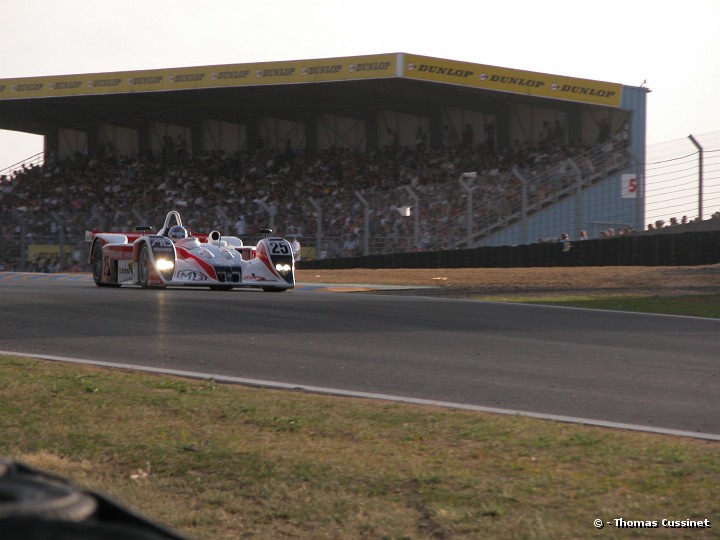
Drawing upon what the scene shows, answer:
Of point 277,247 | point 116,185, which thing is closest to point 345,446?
point 277,247

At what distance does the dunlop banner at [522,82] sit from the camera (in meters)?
30.6

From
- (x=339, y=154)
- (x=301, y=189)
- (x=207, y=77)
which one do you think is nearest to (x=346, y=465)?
(x=301, y=189)

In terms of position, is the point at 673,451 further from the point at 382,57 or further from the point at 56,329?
the point at 382,57

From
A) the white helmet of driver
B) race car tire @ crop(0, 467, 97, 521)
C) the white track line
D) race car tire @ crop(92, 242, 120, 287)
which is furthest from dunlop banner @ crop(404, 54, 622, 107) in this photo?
race car tire @ crop(0, 467, 97, 521)

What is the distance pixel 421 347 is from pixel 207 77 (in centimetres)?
2633

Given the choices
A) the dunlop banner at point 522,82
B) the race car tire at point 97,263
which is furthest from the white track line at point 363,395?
the dunlop banner at point 522,82

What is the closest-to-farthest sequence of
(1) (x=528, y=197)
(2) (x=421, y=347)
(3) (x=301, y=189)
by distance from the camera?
1. (2) (x=421, y=347)
2. (1) (x=528, y=197)
3. (3) (x=301, y=189)

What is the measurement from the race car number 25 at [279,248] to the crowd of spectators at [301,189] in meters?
8.35

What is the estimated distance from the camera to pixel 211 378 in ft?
23.5

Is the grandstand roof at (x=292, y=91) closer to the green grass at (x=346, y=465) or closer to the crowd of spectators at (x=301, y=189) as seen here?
the crowd of spectators at (x=301, y=189)

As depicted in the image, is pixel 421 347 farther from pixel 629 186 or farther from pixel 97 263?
pixel 629 186

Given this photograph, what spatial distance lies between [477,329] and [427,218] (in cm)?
1355

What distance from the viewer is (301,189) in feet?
108

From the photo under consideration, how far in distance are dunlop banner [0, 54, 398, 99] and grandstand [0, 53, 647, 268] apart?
0.05m
